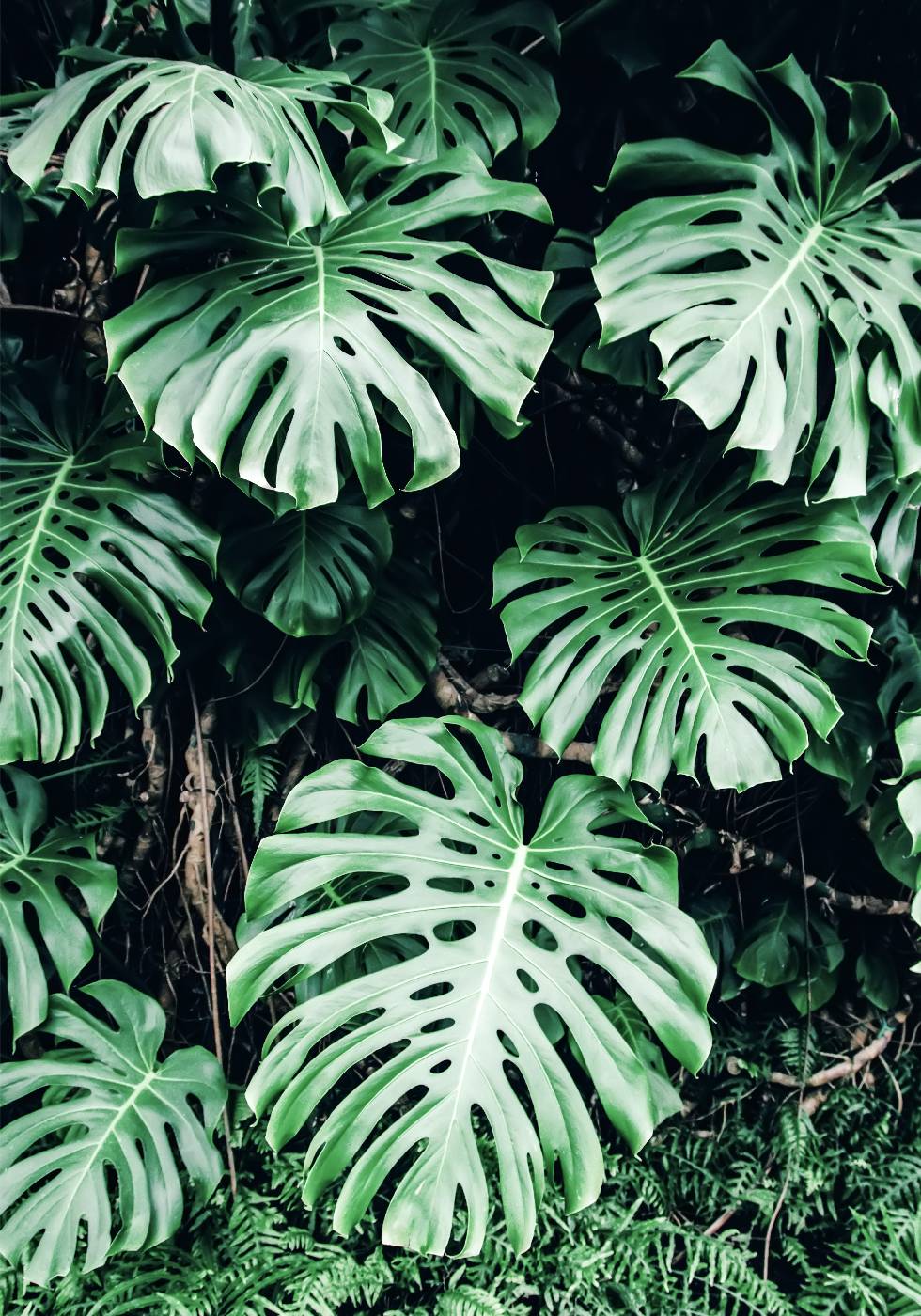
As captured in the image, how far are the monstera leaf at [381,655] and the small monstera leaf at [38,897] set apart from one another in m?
0.38

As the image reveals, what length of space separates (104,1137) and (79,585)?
734 mm

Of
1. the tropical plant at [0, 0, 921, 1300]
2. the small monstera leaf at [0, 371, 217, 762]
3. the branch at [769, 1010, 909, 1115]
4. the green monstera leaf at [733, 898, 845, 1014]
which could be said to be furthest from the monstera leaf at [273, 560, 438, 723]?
the branch at [769, 1010, 909, 1115]

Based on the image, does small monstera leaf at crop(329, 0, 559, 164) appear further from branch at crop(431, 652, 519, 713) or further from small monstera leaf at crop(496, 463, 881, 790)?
branch at crop(431, 652, 519, 713)

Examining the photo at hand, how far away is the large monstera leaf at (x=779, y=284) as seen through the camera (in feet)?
3.66

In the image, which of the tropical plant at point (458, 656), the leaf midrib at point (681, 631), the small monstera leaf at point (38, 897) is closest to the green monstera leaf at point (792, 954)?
the tropical plant at point (458, 656)

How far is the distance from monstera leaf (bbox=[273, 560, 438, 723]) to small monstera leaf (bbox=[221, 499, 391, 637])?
11 centimetres

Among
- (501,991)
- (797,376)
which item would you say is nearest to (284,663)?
(501,991)

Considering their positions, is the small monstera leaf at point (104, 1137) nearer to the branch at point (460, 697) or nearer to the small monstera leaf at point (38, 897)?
the small monstera leaf at point (38, 897)

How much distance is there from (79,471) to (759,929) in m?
1.33

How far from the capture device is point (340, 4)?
1394 mm

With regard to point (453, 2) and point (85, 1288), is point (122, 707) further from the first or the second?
point (453, 2)

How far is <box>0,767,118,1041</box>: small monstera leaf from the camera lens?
1324mm

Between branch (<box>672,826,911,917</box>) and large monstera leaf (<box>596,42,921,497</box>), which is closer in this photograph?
large monstera leaf (<box>596,42,921,497</box>)

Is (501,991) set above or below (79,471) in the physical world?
below
